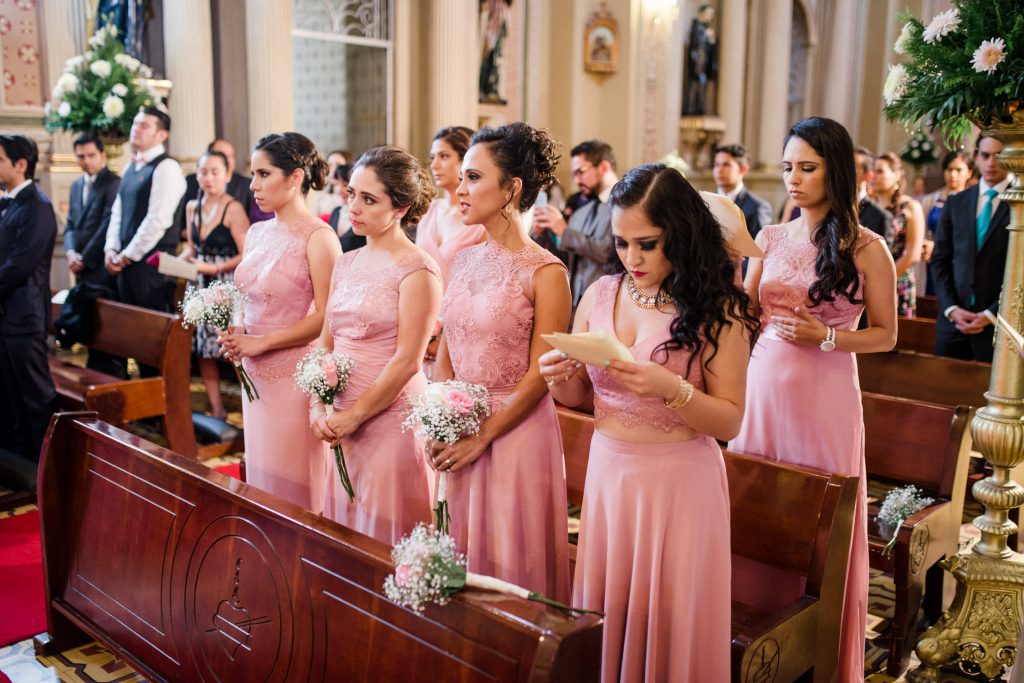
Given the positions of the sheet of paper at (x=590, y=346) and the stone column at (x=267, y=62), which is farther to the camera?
the stone column at (x=267, y=62)

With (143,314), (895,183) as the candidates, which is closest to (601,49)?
(895,183)

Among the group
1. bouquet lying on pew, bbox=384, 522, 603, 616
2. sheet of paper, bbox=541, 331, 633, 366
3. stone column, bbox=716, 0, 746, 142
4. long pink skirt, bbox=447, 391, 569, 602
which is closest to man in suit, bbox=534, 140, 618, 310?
long pink skirt, bbox=447, 391, 569, 602

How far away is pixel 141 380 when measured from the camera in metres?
5.11

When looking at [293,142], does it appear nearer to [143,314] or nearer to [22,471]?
[143,314]

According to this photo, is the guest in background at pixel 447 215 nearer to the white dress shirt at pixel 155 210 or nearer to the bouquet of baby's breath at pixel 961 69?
the bouquet of baby's breath at pixel 961 69

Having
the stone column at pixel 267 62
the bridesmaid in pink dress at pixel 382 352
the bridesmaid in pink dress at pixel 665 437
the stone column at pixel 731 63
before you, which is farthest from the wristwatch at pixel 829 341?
the stone column at pixel 731 63

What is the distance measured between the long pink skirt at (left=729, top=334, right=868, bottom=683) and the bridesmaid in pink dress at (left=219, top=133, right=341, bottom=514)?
164cm

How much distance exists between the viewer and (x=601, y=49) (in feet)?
39.1

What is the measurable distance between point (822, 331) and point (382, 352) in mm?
1454

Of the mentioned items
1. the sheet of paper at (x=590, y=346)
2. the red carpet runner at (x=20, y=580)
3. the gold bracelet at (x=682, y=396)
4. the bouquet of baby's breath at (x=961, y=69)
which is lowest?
the red carpet runner at (x=20, y=580)

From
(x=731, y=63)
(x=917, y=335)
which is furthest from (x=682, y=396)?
(x=731, y=63)

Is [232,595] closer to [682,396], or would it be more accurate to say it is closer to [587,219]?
[682,396]

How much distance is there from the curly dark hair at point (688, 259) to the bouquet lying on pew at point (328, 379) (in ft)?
3.92

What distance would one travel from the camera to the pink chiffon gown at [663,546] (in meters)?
2.21
